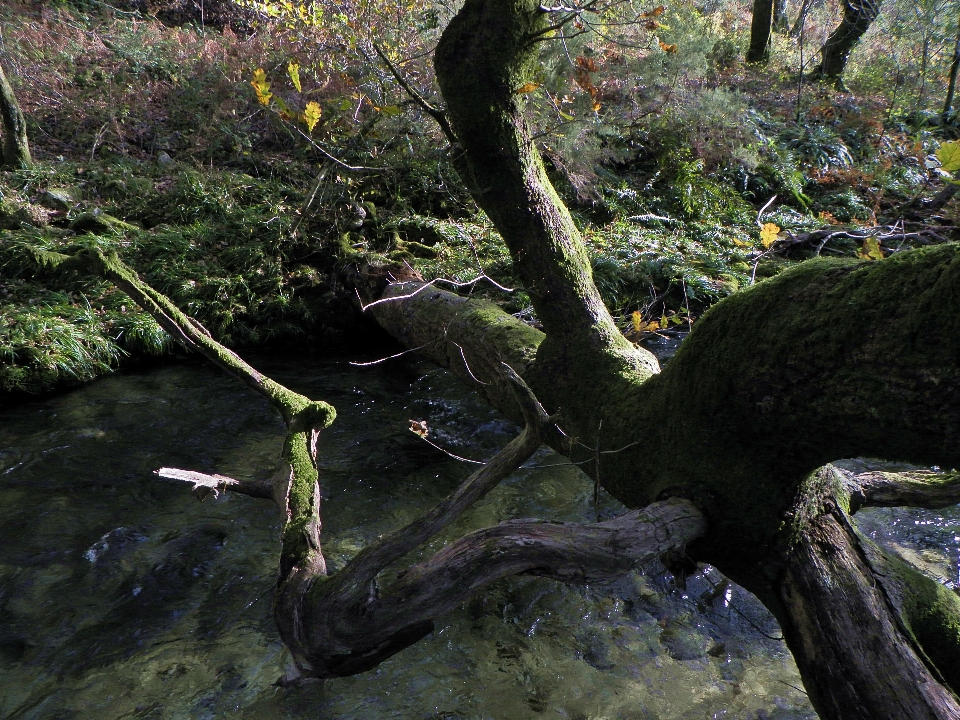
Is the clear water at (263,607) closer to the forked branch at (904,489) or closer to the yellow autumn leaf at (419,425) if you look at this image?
the yellow autumn leaf at (419,425)

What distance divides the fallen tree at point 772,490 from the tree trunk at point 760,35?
54.6 feet

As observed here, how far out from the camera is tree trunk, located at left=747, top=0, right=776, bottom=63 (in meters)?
16.2

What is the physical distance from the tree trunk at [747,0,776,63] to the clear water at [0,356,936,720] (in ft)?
51.4

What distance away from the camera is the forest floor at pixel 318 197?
22.9 feet

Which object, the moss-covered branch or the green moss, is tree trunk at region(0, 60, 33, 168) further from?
the green moss

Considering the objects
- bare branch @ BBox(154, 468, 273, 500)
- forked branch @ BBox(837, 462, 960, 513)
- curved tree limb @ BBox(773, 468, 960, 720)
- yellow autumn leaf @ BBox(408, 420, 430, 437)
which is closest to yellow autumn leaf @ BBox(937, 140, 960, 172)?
curved tree limb @ BBox(773, 468, 960, 720)

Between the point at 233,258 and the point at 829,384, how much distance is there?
7.13 m

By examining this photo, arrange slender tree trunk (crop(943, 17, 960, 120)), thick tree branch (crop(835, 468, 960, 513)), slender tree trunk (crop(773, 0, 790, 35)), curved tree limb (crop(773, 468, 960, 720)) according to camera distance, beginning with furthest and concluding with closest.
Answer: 1. slender tree trunk (crop(773, 0, 790, 35))
2. slender tree trunk (crop(943, 17, 960, 120))
3. thick tree branch (crop(835, 468, 960, 513))
4. curved tree limb (crop(773, 468, 960, 720))

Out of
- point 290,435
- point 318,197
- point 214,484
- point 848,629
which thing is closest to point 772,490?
point 848,629

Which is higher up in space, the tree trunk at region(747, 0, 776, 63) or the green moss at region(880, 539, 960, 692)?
the tree trunk at region(747, 0, 776, 63)

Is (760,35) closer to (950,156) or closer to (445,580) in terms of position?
(950,156)

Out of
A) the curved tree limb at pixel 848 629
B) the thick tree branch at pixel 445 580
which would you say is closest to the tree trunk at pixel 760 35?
the curved tree limb at pixel 848 629

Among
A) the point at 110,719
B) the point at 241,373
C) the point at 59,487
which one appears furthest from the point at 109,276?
the point at 110,719

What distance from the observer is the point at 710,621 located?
3.53 meters
